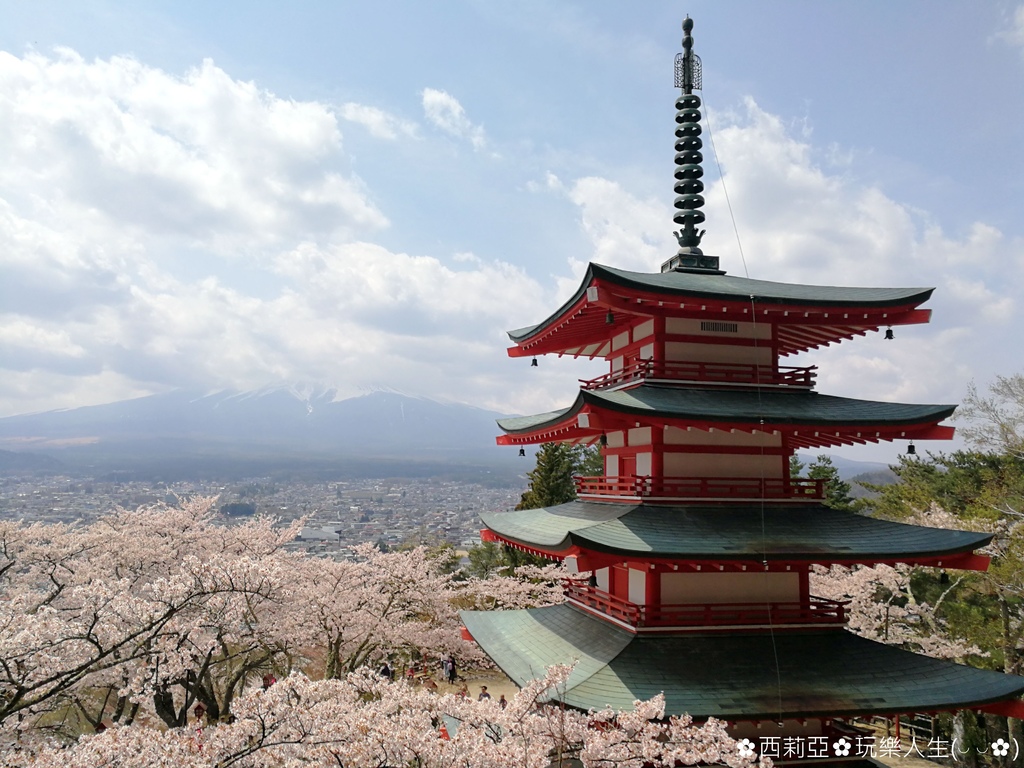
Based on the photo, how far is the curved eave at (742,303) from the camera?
9734 millimetres

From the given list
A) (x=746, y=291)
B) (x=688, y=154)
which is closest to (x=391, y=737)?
(x=746, y=291)

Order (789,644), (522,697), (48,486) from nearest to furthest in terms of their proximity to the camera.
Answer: (522,697)
(789,644)
(48,486)

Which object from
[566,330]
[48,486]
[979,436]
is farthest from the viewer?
[48,486]

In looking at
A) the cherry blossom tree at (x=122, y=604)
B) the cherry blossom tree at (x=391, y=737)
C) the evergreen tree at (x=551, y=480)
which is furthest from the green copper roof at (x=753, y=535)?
the evergreen tree at (x=551, y=480)

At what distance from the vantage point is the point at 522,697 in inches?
292

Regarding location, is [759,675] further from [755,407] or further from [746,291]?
[746,291]

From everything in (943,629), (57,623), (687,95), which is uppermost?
(687,95)

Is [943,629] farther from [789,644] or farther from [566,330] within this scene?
[566,330]

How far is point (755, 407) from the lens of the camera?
9.94 m

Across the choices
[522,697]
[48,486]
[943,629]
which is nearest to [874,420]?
[522,697]

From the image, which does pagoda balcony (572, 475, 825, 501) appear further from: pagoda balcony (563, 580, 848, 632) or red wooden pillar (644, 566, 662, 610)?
pagoda balcony (563, 580, 848, 632)

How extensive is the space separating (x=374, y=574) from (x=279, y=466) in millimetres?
139011

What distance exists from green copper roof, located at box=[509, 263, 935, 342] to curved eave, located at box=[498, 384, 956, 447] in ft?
5.38

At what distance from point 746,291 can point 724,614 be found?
17.3 ft
